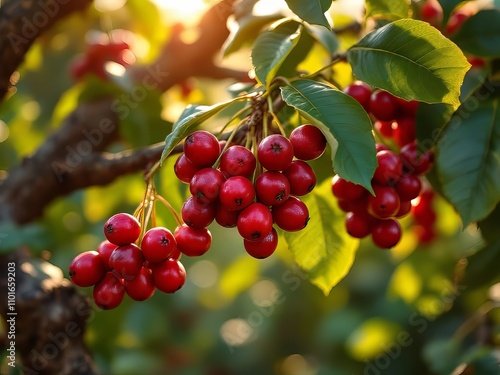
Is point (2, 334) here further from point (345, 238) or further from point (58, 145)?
point (345, 238)

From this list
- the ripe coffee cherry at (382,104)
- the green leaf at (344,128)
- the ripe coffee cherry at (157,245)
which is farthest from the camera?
the ripe coffee cherry at (382,104)

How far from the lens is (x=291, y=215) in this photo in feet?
3.67

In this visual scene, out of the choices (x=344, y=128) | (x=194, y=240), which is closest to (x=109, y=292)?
(x=194, y=240)

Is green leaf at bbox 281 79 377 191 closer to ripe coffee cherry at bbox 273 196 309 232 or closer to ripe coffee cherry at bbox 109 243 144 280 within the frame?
ripe coffee cherry at bbox 273 196 309 232

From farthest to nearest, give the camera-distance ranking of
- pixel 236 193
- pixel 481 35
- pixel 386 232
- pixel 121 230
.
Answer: pixel 481 35 < pixel 386 232 < pixel 121 230 < pixel 236 193

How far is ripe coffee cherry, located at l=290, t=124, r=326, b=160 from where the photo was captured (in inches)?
43.6

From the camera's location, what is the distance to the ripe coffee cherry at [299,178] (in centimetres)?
111

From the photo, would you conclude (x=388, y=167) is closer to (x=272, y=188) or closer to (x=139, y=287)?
(x=272, y=188)

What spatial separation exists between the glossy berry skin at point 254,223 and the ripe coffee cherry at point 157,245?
0.49ft

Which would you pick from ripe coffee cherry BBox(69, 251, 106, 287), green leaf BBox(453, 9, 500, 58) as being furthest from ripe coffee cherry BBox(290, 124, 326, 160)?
green leaf BBox(453, 9, 500, 58)

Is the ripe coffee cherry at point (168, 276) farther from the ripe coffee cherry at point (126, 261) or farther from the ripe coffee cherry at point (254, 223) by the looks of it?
the ripe coffee cherry at point (254, 223)

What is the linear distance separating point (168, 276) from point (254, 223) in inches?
8.6

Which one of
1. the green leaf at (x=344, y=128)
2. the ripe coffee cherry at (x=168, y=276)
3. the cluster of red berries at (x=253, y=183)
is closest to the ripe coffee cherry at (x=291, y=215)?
the cluster of red berries at (x=253, y=183)

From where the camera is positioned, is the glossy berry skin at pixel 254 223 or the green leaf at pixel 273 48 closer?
the glossy berry skin at pixel 254 223
